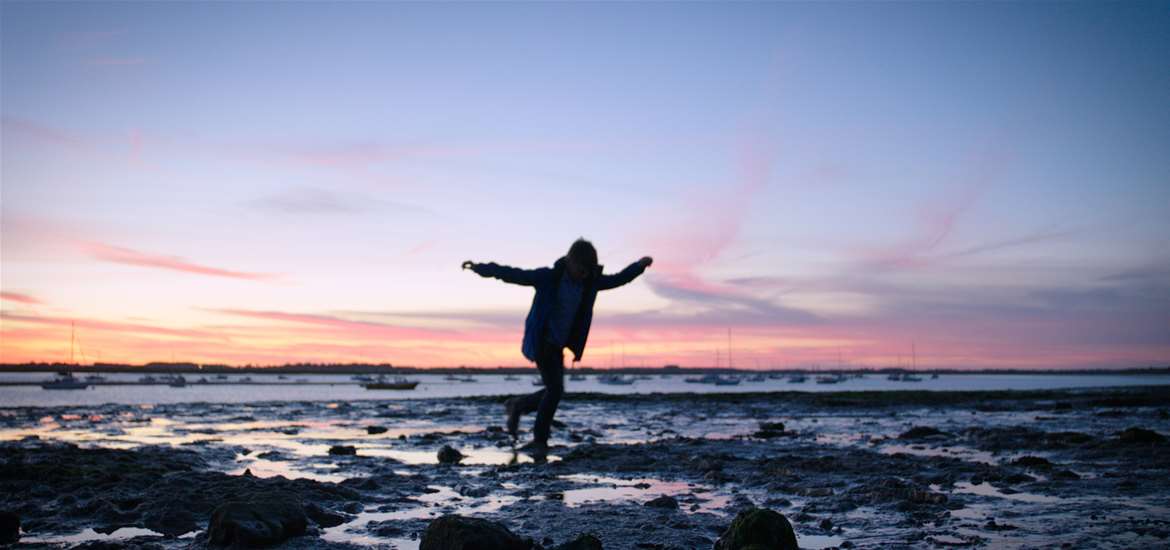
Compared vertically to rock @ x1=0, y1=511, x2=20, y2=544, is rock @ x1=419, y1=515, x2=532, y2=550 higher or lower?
higher

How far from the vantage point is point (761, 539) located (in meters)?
4.71

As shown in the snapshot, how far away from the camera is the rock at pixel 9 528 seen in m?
5.43

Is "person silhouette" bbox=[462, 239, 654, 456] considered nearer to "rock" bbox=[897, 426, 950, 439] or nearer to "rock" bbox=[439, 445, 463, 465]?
"rock" bbox=[439, 445, 463, 465]

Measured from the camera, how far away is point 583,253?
30.5ft

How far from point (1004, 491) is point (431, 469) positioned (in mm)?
6588

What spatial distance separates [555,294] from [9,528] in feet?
19.0

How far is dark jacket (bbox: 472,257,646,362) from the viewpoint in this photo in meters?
9.50

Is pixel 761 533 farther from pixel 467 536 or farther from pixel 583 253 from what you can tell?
pixel 583 253

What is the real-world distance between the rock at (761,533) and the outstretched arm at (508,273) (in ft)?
15.9

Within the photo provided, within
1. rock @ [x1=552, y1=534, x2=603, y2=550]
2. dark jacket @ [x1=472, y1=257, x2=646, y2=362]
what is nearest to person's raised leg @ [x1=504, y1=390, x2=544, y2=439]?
dark jacket @ [x1=472, y1=257, x2=646, y2=362]

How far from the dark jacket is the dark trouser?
17cm

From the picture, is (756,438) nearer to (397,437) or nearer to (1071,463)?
(1071,463)

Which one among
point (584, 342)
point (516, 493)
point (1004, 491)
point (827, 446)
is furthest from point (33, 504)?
point (827, 446)

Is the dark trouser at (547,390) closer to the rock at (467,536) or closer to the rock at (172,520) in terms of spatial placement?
the rock at (172,520)
